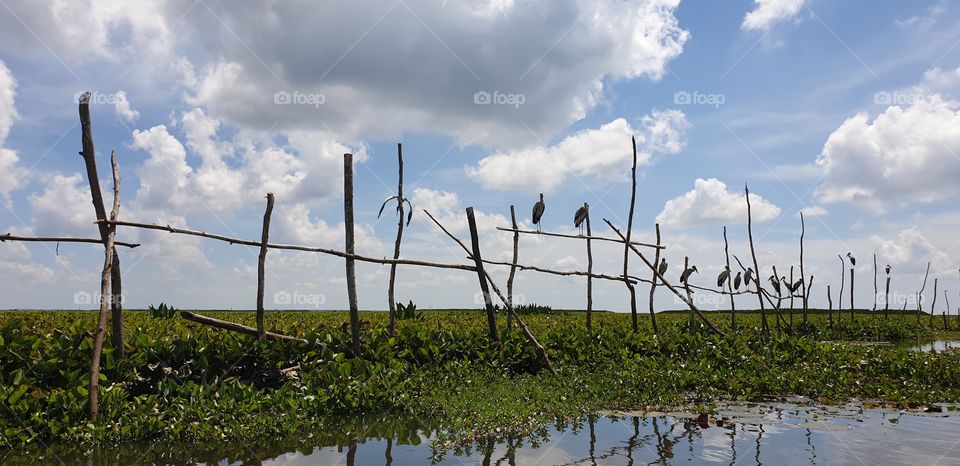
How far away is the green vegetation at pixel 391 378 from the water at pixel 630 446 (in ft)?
1.22

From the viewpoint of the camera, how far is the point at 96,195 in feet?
24.4

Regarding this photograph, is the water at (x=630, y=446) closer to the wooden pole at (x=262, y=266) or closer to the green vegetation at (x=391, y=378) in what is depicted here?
the green vegetation at (x=391, y=378)

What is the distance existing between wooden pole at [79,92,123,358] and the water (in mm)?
1882

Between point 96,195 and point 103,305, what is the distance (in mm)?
1383

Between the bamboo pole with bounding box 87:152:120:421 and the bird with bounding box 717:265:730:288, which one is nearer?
the bamboo pole with bounding box 87:152:120:421

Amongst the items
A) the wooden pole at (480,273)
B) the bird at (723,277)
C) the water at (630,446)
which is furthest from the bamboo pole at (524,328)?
the bird at (723,277)

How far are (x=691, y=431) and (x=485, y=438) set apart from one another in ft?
7.47

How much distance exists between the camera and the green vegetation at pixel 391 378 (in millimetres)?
6551

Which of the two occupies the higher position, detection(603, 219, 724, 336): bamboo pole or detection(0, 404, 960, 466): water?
detection(603, 219, 724, 336): bamboo pole

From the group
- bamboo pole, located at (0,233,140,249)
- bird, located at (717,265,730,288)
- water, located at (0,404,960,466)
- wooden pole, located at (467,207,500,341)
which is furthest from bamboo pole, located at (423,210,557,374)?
bird, located at (717,265,730,288)

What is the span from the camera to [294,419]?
6859mm

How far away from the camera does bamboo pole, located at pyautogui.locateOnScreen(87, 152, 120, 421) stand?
21.6 ft

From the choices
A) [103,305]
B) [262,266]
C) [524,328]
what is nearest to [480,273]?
[524,328]

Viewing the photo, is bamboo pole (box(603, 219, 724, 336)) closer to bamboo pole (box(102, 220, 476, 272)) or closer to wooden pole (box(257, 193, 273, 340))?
bamboo pole (box(102, 220, 476, 272))
